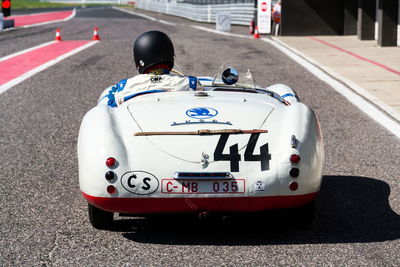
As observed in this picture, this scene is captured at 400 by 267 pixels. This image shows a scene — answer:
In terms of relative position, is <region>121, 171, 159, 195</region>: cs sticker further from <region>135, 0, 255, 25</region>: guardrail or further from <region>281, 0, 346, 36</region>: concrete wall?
<region>135, 0, 255, 25</region>: guardrail

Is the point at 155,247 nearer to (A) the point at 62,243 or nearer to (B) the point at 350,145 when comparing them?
(A) the point at 62,243

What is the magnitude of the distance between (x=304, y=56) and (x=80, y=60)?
5.65m

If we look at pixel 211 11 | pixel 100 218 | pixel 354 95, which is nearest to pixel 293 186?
pixel 100 218

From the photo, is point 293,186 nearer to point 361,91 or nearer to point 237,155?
point 237,155

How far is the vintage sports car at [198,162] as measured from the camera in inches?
215

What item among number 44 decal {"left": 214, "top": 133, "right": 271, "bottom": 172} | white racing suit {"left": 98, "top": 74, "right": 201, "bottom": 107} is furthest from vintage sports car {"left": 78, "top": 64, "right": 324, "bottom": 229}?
white racing suit {"left": 98, "top": 74, "right": 201, "bottom": 107}

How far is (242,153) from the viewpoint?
18.3ft

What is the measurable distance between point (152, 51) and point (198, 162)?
1.71m

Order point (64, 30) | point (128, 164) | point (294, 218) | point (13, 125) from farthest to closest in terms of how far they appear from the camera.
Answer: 1. point (64, 30)
2. point (13, 125)
3. point (294, 218)
4. point (128, 164)

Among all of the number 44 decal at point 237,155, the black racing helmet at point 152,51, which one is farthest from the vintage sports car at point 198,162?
the black racing helmet at point 152,51

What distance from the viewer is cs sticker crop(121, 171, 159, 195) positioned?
215 inches

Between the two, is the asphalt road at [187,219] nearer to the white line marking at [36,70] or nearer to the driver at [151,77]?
the driver at [151,77]

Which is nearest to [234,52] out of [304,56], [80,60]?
[304,56]

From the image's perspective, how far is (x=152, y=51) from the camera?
6.92 m
